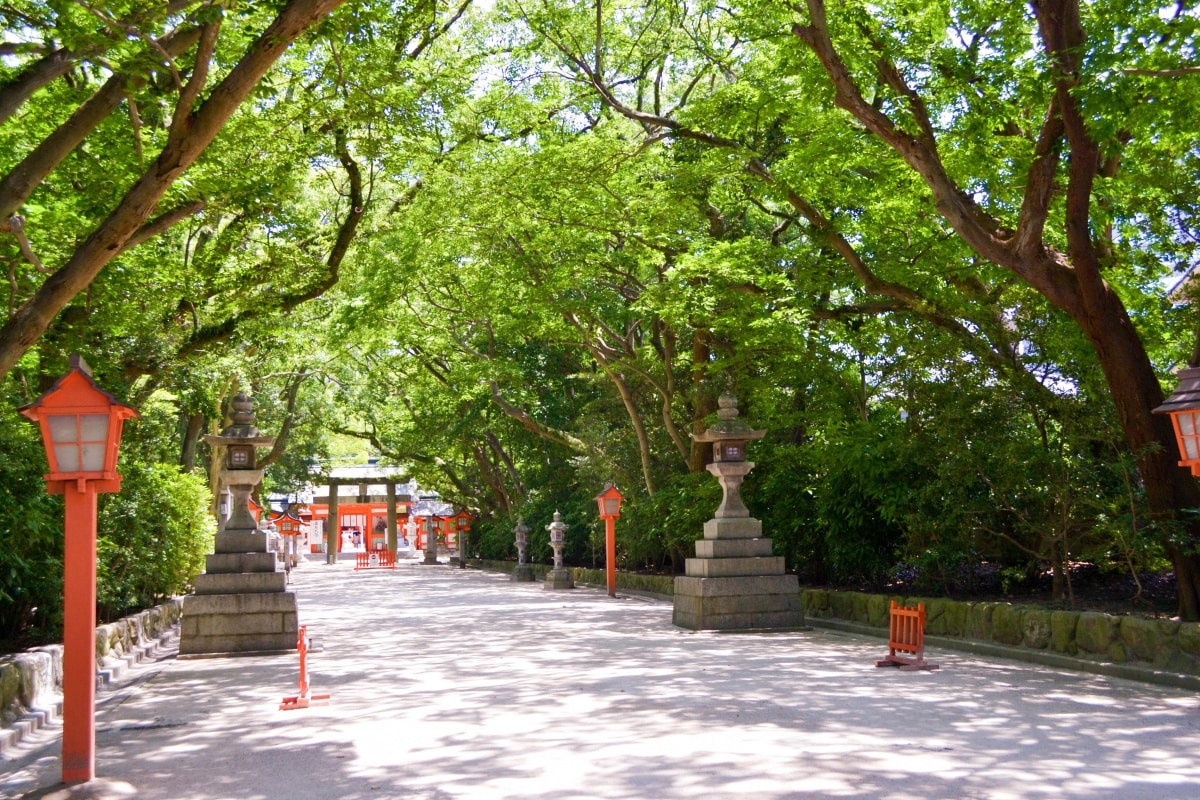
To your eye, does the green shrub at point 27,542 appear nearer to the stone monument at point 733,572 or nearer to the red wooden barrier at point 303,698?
the red wooden barrier at point 303,698

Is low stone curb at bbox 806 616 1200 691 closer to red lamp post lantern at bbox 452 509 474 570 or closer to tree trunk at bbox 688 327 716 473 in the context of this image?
tree trunk at bbox 688 327 716 473

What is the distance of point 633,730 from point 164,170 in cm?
541

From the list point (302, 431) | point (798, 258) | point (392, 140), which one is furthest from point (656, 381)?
point (302, 431)

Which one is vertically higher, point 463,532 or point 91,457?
point 91,457

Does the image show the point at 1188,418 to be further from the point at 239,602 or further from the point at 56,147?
the point at 239,602

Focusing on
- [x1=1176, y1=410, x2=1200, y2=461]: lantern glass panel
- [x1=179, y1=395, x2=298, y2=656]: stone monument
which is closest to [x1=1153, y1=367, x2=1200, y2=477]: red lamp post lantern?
[x1=1176, y1=410, x2=1200, y2=461]: lantern glass panel

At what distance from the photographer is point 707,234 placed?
21094mm

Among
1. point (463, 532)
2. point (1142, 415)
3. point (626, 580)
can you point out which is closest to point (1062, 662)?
→ point (1142, 415)

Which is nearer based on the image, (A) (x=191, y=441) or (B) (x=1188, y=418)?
(B) (x=1188, y=418)

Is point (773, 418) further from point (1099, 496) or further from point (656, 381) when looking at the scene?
point (1099, 496)

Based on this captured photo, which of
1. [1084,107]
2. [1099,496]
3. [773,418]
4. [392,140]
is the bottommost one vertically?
[1099,496]

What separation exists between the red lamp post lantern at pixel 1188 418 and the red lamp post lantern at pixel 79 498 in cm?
801

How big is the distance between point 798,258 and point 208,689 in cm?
1089

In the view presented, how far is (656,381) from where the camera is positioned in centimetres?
2367
